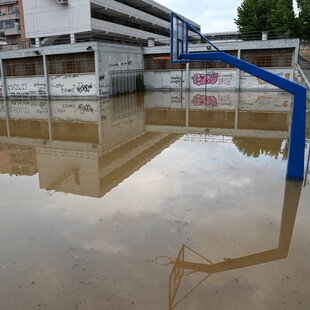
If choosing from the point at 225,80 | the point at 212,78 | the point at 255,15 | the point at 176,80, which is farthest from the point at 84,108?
the point at 255,15

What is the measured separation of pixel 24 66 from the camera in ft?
99.8

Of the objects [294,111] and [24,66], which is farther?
[24,66]

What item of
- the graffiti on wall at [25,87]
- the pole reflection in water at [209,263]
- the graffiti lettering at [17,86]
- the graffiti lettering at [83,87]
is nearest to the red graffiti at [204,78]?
the graffiti lettering at [83,87]

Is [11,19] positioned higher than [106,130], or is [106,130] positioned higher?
[11,19]

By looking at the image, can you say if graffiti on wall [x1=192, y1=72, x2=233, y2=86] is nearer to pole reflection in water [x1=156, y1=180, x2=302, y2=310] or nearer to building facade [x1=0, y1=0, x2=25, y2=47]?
pole reflection in water [x1=156, y1=180, x2=302, y2=310]

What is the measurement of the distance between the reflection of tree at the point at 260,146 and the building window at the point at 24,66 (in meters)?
22.4

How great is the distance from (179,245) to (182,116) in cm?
1421

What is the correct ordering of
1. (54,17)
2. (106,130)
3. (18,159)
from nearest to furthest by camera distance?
1. (18,159)
2. (106,130)
3. (54,17)

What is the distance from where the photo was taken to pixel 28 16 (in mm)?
40812

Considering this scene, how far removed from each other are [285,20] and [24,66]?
2766 cm

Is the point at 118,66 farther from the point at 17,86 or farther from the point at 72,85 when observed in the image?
the point at 17,86

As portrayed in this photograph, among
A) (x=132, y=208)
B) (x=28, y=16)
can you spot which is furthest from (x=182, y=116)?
(x=28, y=16)

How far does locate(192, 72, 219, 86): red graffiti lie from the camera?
106 ft

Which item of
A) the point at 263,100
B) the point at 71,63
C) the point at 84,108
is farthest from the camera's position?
the point at 71,63
